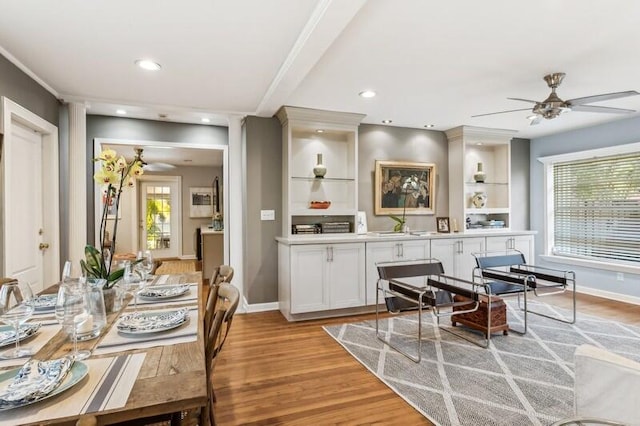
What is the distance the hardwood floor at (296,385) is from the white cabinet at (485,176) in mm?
2984

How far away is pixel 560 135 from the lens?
556cm

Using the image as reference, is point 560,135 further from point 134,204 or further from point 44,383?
point 134,204

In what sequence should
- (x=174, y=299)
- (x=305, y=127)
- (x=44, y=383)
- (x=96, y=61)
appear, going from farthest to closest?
(x=305, y=127), (x=96, y=61), (x=174, y=299), (x=44, y=383)

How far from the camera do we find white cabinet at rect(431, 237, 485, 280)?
4645 mm

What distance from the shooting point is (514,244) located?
16.8 ft

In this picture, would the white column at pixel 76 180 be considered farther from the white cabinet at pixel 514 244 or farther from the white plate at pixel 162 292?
the white cabinet at pixel 514 244

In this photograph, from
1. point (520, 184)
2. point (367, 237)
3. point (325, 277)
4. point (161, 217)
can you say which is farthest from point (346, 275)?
point (161, 217)

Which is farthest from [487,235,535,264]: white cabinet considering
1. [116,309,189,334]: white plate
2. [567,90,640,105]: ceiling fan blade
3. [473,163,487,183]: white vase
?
→ [116,309,189,334]: white plate

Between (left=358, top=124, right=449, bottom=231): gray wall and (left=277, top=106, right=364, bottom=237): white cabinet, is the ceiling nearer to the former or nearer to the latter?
(left=277, top=106, right=364, bottom=237): white cabinet

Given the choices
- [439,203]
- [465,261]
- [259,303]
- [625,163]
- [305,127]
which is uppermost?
[305,127]

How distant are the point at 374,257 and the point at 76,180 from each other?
11.3ft

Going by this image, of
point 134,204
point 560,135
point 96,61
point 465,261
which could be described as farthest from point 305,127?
point 134,204

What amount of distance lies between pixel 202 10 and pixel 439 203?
14.0 ft

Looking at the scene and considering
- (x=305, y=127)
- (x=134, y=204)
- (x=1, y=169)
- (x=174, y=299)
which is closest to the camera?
(x=174, y=299)
